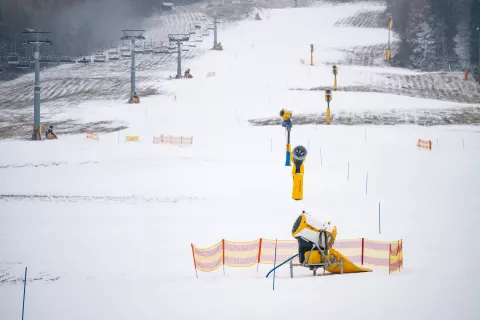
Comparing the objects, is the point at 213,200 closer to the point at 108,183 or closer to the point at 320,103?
the point at 108,183

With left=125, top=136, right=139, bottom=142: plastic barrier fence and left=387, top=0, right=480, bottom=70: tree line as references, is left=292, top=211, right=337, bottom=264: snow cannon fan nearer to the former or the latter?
left=125, top=136, right=139, bottom=142: plastic barrier fence

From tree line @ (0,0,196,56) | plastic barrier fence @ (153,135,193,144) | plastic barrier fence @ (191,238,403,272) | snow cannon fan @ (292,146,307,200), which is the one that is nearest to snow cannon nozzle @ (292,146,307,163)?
snow cannon fan @ (292,146,307,200)

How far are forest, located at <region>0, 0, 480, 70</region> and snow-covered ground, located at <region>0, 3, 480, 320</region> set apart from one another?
82.4 ft

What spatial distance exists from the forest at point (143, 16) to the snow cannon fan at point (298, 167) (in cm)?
5005

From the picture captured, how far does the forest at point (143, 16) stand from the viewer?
227 ft

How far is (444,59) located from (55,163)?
55888mm

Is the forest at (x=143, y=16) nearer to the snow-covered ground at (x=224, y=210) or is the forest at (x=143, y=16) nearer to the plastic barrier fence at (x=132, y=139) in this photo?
the snow-covered ground at (x=224, y=210)

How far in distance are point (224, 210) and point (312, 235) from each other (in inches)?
363

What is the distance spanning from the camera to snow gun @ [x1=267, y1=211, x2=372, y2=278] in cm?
1206

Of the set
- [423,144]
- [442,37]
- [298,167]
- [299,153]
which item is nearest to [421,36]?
[442,37]

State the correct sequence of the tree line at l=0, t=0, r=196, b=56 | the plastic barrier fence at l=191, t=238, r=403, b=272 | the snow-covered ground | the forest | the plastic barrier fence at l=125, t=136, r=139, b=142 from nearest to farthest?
the snow-covered ground
the plastic barrier fence at l=191, t=238, r=403, b=272
the plastic barrier fence at l=125, t=136, r=139, b=142
the forest
the tree line at l=0, t=0, r=196, b=56

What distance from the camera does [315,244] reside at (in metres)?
12.2

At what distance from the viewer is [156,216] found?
20344mm

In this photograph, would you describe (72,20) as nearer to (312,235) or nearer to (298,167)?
(298,167)
